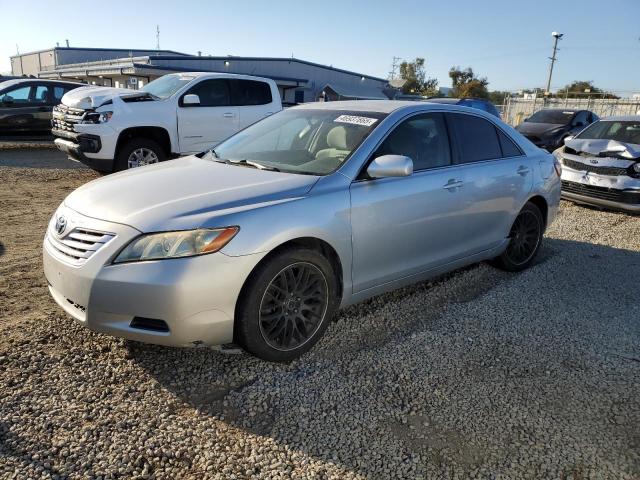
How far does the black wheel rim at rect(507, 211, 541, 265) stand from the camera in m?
5.09

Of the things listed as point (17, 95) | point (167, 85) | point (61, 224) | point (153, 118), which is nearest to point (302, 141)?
point (61, 224)

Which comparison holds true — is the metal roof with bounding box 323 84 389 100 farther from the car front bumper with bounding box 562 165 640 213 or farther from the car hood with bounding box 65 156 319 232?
the car hood with bounding box 65 156 319 232

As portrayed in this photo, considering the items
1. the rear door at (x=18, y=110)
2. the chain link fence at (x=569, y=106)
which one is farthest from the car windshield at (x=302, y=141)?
the chain link fence at (x=569, y=106)

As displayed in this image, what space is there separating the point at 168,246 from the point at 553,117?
16391mm

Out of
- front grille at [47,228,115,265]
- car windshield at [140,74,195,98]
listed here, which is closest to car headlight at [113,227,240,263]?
front grille at [47,228,115,265]

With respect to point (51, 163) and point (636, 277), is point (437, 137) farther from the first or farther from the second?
point (51, 163)

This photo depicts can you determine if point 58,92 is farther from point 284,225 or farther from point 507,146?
point 284,225

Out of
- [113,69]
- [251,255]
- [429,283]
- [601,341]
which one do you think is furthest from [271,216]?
[113,69]

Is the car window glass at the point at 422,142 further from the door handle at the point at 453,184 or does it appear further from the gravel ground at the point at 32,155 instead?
the gravel ground at the point at 32,155

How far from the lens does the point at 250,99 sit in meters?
9.88

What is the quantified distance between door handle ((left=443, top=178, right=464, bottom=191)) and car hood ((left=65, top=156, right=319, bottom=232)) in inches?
49.7

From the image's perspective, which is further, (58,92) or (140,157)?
(58,92)

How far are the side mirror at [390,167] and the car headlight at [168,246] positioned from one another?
1233 mm

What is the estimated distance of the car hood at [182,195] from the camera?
2873mm
